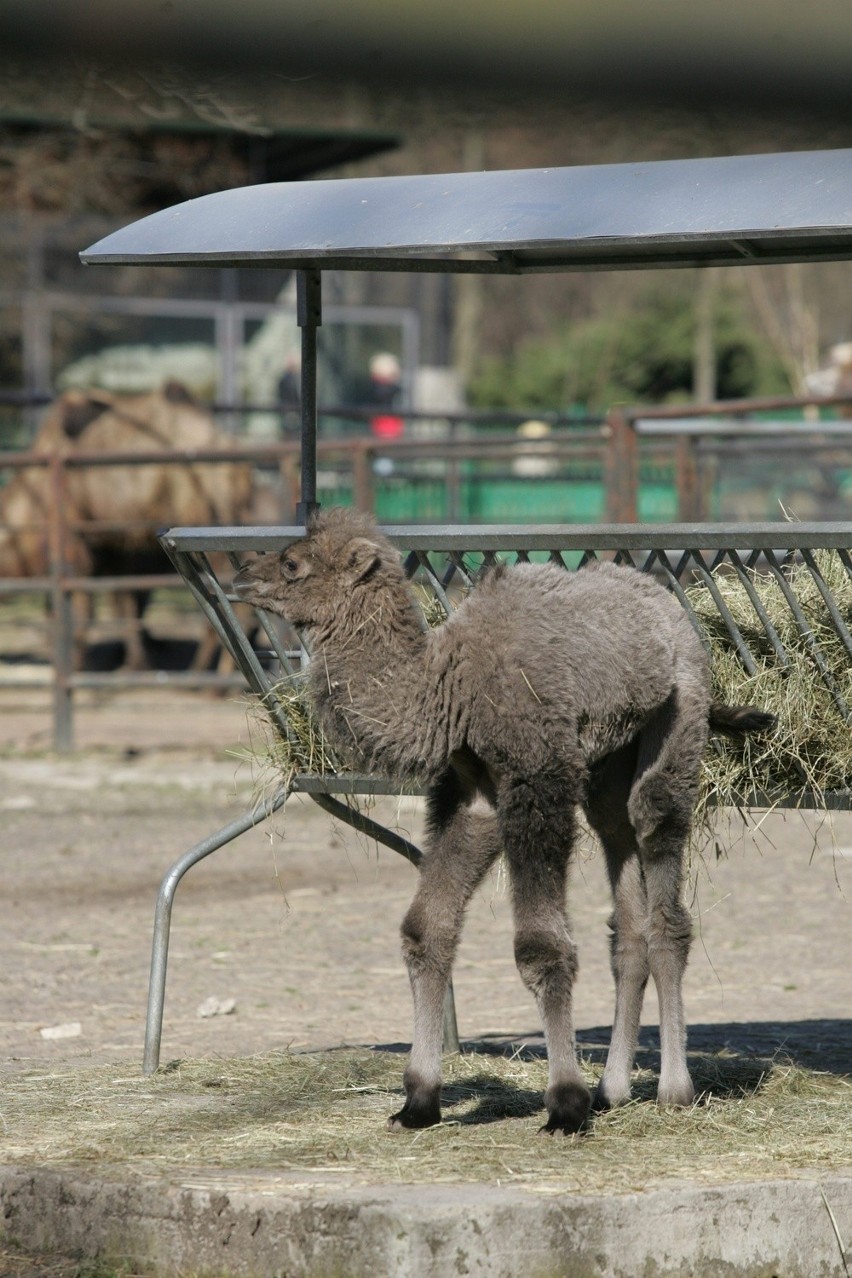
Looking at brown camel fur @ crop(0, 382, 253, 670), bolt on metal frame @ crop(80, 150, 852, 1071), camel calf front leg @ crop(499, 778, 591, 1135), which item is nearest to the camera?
camel calf front leg @ crop(499, 778, 591, 1135)

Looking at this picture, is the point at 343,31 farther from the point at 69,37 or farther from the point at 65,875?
the point at 65,875

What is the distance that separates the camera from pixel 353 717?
3.68 metres

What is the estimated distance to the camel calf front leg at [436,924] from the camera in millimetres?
3771

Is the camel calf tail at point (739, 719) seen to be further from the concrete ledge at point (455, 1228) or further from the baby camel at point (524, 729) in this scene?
the concrete ledge at point (455, 1228)

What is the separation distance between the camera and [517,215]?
13.2 ft

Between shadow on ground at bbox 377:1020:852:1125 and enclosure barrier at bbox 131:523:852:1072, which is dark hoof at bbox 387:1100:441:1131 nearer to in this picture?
shadow on ground at bbox 377:1020:852:1125

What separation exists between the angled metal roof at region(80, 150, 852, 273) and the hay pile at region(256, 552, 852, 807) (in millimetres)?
950

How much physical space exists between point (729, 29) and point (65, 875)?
23.3 feet

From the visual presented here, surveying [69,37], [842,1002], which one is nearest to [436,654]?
[69,37]

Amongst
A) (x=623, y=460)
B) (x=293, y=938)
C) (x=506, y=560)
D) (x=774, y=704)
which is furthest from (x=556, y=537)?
(x=623, y=460)

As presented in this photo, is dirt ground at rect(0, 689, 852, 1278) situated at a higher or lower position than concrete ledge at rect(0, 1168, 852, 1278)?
lower

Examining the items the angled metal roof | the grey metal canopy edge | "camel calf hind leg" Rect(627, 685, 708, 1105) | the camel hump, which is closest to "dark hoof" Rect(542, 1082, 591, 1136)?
"camel calf hind leg" Rect(627, 685, 708, 1105)

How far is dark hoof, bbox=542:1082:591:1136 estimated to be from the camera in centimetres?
363

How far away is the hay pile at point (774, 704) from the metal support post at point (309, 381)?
1.64 feet
